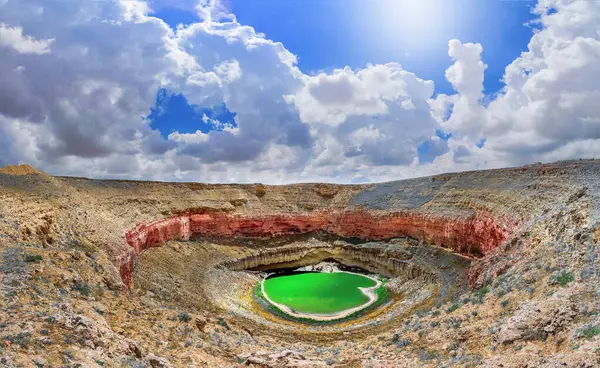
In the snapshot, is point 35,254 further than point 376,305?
No

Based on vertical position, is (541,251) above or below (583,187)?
below

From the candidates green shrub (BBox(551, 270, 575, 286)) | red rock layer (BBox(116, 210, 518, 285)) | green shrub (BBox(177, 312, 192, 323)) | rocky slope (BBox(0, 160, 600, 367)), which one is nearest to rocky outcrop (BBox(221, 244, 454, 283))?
rocky slope (BBox(0, 160, 600, 367))

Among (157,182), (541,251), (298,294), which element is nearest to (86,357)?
(541,251)

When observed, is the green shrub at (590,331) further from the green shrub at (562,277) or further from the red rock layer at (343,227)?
the red rock layer at (343,227)

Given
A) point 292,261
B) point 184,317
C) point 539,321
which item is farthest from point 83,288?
point 292,261

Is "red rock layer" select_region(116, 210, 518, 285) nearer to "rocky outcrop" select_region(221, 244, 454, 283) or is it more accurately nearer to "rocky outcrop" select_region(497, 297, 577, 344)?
"rocky outcrop" select_region(221, 244, 454, 283)

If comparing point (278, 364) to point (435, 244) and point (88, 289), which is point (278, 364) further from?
point (435, 244)
